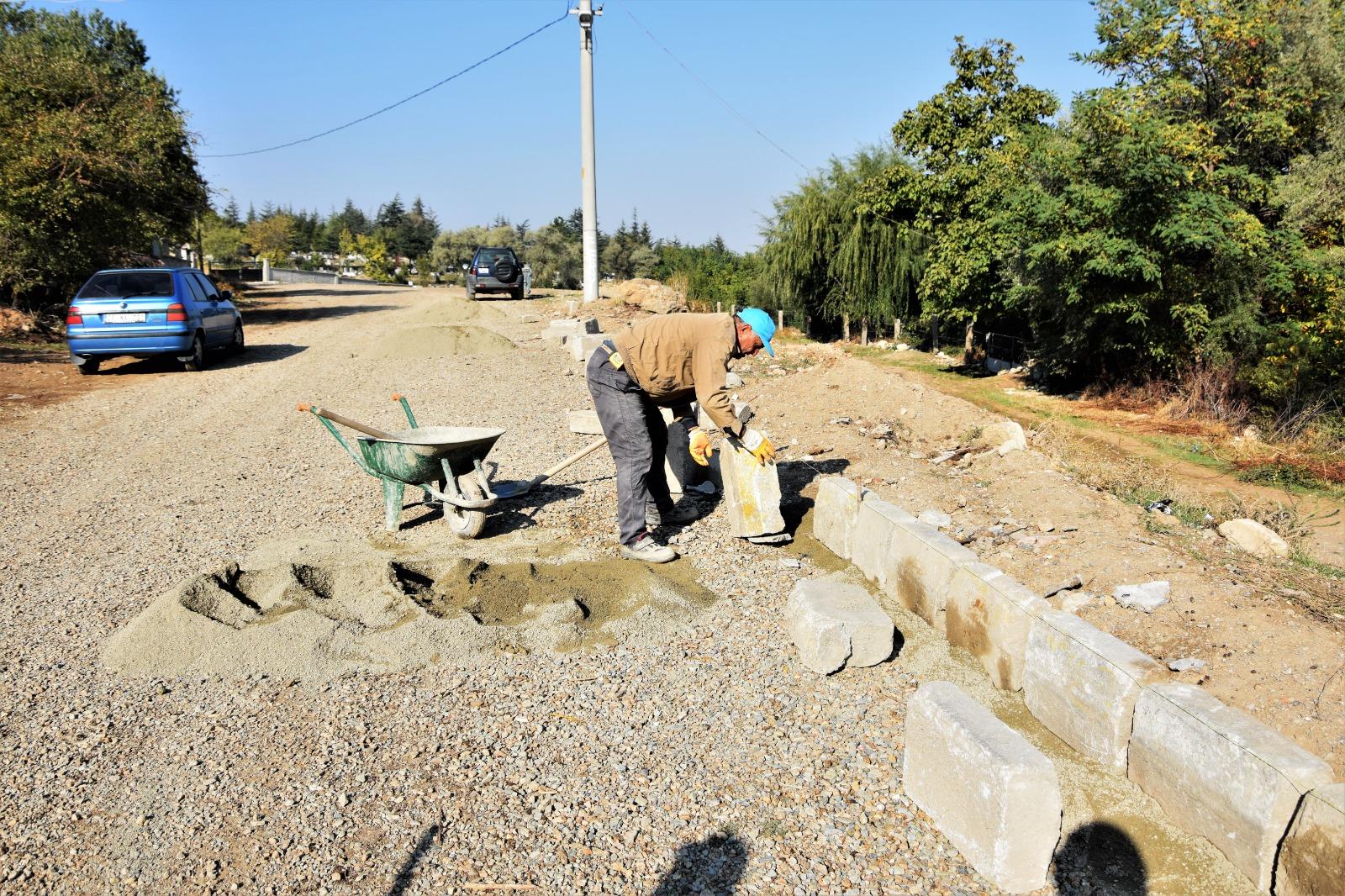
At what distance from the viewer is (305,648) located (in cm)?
421

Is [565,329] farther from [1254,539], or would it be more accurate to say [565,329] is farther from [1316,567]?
[1316,567]

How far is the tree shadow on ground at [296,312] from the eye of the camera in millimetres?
21622

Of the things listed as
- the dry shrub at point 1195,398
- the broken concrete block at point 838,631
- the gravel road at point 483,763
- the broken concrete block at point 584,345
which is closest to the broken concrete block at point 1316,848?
the gravel road at point 483,763

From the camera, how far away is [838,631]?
4176 mm

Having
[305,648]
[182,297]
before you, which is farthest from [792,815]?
[182,297]

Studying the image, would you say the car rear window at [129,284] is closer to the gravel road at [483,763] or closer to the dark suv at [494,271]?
the gravel road at [483,763]

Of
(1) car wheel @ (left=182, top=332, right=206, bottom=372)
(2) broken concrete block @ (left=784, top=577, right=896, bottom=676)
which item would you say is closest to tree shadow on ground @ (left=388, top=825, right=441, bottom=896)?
(2) broken concrete block @ (left=784, top=577, right=896, bottom=676)

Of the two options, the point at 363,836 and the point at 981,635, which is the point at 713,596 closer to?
the point at 981,635

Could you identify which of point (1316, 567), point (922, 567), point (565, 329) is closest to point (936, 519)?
point (922, 567)

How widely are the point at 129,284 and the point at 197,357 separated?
1.34m

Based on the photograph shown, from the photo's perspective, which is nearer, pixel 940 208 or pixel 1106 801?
pixel 1106 801

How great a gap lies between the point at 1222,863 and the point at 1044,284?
13.3 meters

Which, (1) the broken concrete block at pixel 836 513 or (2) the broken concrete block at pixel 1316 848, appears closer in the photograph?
(2) the broken concrete block at pixel 1316 848

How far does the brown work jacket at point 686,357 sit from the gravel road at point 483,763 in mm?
1069
